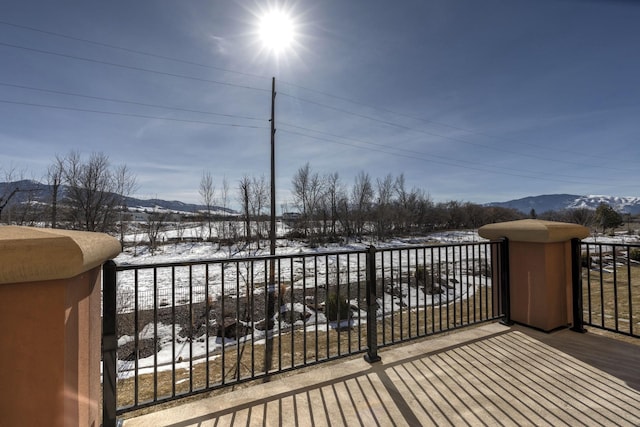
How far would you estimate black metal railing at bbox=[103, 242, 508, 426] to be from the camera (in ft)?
5.83

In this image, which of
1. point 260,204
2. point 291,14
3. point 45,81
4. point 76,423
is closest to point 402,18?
point 291,14

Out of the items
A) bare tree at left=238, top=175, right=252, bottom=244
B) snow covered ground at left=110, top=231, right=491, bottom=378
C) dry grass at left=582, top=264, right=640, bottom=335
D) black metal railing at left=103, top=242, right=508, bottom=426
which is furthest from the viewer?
bare tree at left=238, top=175, right=252, bottom=244

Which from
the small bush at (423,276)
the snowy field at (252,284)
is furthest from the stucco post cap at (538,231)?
the small bush at (423,276)

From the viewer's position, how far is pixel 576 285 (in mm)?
2857

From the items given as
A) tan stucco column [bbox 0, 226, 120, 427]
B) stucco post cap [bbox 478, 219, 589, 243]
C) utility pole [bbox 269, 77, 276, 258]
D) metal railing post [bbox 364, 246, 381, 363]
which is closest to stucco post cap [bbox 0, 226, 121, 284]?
tan stucco column [bbox 0, 226, 120, 427]

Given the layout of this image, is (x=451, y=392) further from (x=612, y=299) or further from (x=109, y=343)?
(x=612, y=299)

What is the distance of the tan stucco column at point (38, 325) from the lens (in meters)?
0.95

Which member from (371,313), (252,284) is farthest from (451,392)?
(252,284)

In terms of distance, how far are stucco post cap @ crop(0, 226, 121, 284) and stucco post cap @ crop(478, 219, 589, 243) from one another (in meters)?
3.44

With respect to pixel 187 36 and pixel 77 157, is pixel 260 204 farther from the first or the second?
pixel 187 36

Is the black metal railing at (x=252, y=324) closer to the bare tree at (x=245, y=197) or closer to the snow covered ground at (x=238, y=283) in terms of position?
the snow covered ground at (x=238, y=283)

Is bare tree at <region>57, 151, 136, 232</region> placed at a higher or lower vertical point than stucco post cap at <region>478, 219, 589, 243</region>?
higher

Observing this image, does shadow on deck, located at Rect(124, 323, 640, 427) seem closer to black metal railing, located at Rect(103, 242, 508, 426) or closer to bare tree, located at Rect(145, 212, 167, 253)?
black metal railing, located at Rect(103, 242, 508, 426)

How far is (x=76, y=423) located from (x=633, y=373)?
3451 mm
